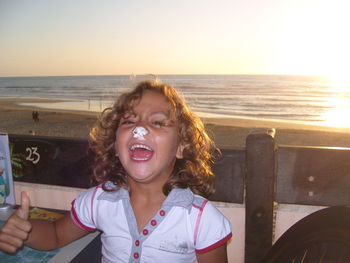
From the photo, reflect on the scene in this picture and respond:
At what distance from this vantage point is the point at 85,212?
1975 millimetres

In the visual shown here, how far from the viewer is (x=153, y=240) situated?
1759mm

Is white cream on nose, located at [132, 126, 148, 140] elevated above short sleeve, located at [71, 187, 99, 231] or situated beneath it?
elevated above

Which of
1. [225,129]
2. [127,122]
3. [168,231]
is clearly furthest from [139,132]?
[225,129]

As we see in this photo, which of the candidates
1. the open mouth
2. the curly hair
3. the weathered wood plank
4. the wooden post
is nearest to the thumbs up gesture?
the curly hair

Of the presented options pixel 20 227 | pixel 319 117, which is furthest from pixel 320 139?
pixel 20 227

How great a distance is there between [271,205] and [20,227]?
1490mm

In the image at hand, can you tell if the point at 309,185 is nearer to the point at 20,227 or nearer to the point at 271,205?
the point at 271,205

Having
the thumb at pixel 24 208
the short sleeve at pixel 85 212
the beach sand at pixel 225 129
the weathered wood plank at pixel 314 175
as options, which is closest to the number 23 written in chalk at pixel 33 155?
the short sleeve at pixel 85 212

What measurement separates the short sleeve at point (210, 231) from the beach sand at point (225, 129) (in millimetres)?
6720

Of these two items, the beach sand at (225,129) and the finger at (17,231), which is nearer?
the finger at (17,231)

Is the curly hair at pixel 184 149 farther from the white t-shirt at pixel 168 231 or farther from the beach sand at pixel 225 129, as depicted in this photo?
the beach sand at pixel 225 129

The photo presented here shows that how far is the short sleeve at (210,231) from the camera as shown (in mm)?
1724

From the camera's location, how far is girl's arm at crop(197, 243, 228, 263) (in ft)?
5.72

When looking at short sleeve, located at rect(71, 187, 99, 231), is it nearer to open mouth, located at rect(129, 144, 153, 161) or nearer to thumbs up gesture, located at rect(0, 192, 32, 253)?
thumbs up gesture, located at rect(0, 192, 32, 253)
